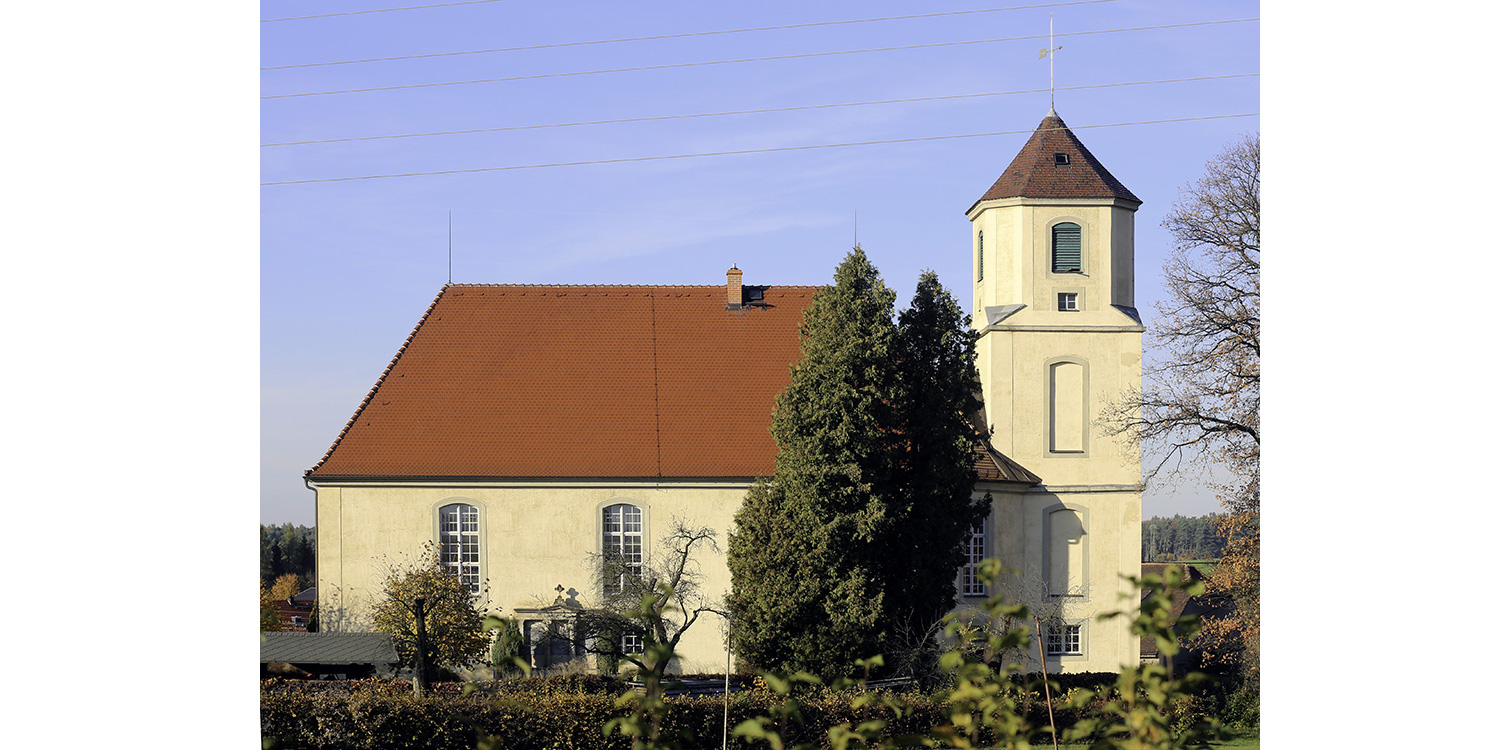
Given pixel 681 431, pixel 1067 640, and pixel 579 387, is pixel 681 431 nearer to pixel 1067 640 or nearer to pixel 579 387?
pixel 579 387

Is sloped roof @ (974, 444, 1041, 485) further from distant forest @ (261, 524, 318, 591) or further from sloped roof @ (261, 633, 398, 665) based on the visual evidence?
distant forest @ (261, 524, 318, 591)

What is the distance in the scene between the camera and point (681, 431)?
2205 cm

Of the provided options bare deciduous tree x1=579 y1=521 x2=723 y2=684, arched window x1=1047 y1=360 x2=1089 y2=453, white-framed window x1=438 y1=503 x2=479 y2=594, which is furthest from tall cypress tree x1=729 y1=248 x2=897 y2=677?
white-framed window x1=438 y1=503 x2=479 y2=594

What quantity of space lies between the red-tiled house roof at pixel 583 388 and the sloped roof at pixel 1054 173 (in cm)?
478

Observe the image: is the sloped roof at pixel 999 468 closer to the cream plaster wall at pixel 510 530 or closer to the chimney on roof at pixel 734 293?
the cream plaster wall at pixel 510 530

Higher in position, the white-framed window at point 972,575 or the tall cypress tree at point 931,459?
the tall cypress tree at point 931,459

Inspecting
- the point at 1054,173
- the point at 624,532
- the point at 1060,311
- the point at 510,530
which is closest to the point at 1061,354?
the point at 1060,311

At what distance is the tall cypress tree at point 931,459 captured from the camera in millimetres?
17969

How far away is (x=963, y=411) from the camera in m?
18.9

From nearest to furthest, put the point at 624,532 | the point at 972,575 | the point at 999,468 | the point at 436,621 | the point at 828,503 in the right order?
the point at 828,503 → the point at 436,621 → the point at 624,532 → the point at 972,575 → the point at 999,468

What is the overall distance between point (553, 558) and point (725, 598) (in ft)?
12.5

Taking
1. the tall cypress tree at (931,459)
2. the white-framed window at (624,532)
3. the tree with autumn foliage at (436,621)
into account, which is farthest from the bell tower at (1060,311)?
the tree with autumn foliage at (436,621)

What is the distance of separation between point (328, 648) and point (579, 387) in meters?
6.78
